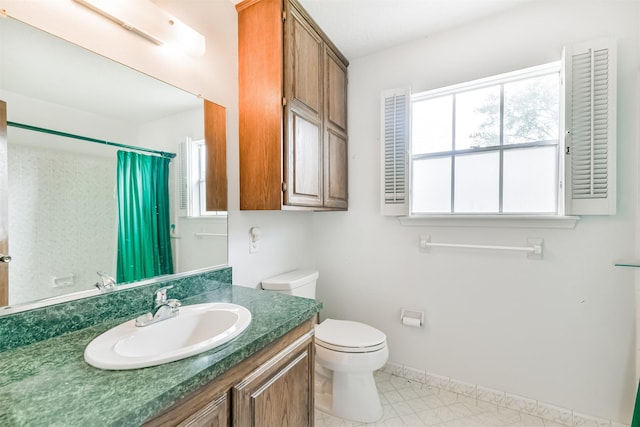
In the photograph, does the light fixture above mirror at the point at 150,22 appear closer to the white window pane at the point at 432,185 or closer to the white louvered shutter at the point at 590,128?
the white window pane at the point at 432,185

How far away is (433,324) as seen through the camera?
1938mm

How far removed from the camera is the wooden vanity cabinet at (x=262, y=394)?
723 mm

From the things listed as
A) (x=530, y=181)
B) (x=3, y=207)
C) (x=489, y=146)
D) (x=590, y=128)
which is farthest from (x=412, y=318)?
(x=3, y=207)

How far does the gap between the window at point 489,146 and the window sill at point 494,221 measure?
110 mm

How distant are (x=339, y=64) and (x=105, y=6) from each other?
148 cm

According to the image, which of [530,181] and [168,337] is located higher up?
[530,181]

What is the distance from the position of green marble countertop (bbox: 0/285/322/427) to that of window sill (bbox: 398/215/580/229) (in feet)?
4.42

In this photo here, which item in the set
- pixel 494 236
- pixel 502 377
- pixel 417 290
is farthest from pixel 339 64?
pixel 502 377

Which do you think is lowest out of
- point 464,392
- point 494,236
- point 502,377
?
point 464,392

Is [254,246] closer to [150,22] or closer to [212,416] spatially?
[212,416]

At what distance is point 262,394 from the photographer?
941mm

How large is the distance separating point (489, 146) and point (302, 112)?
1.24 meters

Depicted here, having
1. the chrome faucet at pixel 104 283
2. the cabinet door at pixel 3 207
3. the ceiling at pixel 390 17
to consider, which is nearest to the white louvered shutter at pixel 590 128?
the ceiling at pixel 390 17

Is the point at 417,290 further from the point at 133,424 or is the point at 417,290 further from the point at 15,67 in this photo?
the point at 15,67
